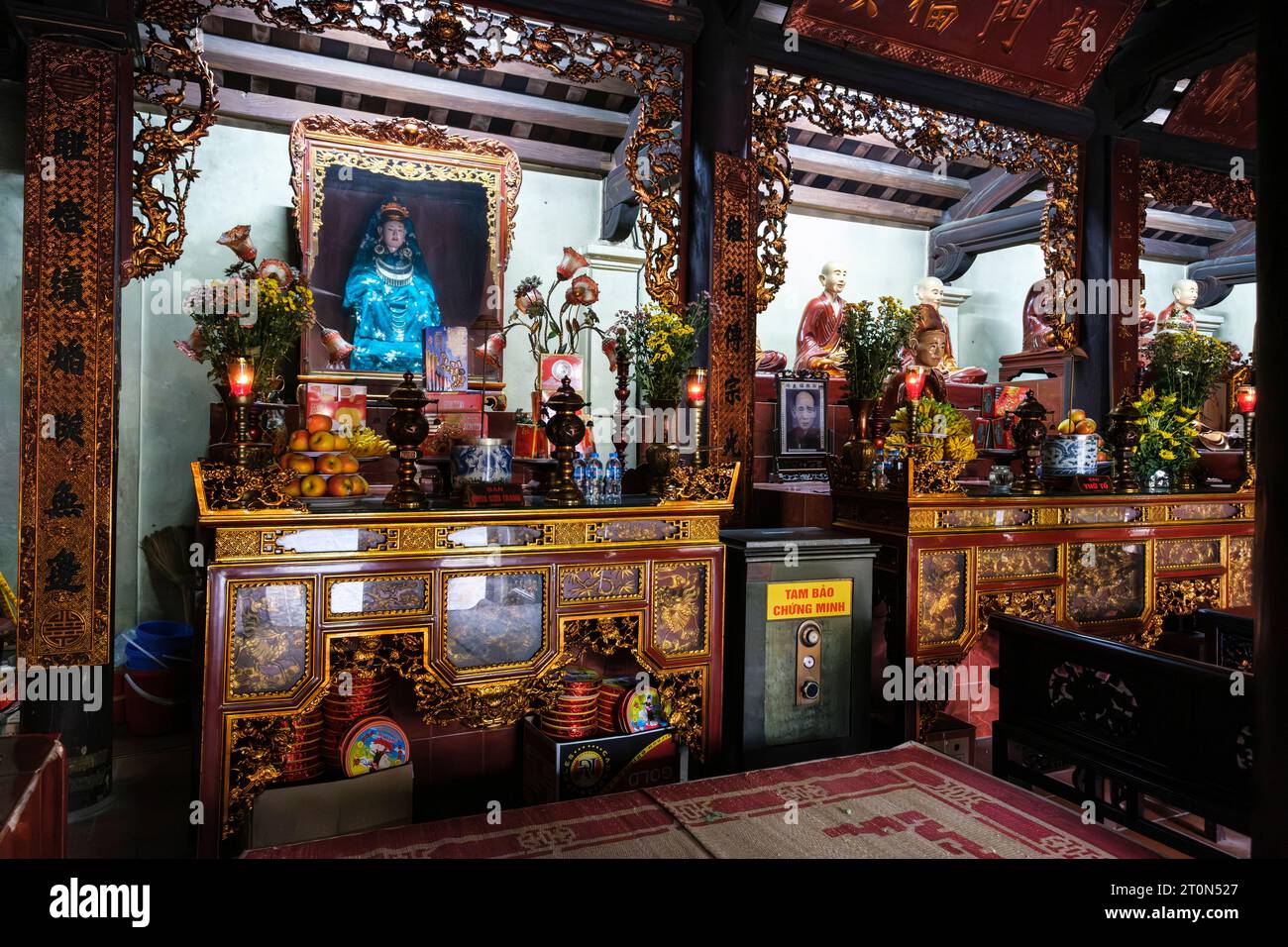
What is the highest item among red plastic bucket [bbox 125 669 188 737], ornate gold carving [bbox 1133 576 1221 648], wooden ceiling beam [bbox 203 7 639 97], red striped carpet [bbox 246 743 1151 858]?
wooden ceiling beam [bbox 203 7 639 97]

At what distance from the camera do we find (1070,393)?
18.9ft

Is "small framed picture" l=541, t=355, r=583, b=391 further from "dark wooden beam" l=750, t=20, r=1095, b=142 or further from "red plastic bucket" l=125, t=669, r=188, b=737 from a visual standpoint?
"red plastic bucket" l=125, t=669, r=188, b=737

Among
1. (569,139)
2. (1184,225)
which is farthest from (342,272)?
(1184,225)

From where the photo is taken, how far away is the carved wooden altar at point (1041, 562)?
146 inches

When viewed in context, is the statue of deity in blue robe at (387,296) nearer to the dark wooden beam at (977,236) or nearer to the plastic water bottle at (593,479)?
the plastic water bottle at (593,479)

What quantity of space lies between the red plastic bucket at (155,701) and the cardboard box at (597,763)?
2.03 meters

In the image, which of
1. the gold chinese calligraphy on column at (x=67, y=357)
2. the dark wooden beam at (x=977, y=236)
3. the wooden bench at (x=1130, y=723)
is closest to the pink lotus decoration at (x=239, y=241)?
the gold chinese calligraphy on column at (x=67, y=357)

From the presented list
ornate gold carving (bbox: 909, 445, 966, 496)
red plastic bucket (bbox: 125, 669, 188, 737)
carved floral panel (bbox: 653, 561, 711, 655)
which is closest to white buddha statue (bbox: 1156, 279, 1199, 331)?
ornate gold carving (bbox: 909, 445, 966, 496)

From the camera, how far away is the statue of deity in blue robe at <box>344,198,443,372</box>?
5.79 metres

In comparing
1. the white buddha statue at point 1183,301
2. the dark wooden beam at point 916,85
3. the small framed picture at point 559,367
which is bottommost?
the small framed picture at point 559,367

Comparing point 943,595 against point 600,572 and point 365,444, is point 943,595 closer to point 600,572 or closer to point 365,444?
point 600,572

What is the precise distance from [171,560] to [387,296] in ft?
7.60

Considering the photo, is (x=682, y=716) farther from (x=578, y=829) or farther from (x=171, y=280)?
(x=171, y=280)

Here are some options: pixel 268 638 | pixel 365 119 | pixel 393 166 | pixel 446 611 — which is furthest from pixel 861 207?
pixel 268 638
